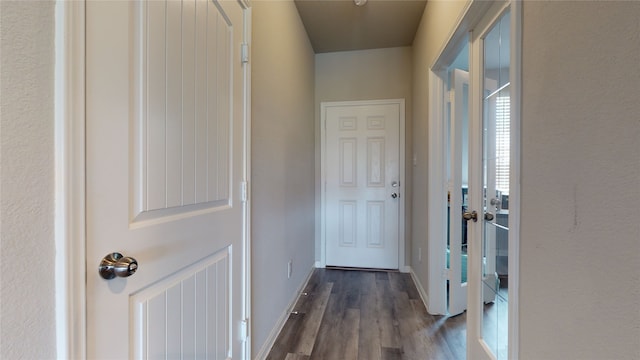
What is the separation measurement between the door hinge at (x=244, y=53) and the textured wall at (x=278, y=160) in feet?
0.56

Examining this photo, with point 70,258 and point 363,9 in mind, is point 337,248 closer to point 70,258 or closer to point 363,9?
point 363,9

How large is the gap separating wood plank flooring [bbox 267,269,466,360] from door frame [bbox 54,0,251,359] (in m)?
1.43

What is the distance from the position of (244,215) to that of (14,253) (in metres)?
0.94

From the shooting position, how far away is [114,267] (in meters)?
0.68

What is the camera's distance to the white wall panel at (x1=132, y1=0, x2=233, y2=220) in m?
0.80

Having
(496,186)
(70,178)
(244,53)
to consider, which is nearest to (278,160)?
(244,53)

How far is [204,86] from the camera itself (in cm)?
109

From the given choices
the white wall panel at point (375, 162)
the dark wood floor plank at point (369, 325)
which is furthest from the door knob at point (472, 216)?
the white wall panel at point (375, 162)

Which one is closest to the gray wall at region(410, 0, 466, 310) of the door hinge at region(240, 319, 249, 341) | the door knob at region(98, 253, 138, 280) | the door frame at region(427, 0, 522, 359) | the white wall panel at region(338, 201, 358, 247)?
the door frame at region(427, 0, 522, 359)

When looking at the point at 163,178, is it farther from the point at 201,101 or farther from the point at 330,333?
the point at 330,333

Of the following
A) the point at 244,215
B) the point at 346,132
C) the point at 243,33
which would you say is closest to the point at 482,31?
the point at 243,33

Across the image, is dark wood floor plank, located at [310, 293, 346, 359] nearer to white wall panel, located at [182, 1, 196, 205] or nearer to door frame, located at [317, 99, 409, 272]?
door frame, located at [317, 99, 409, 272]

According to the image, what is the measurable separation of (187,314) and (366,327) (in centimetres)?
150

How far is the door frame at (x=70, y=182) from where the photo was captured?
581 mm
